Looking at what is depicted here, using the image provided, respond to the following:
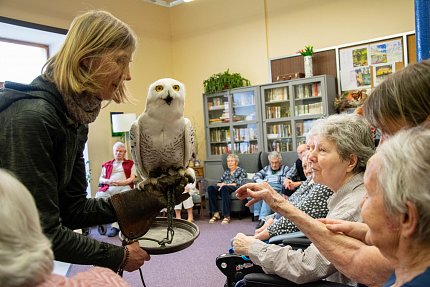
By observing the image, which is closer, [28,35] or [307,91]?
[28,35]

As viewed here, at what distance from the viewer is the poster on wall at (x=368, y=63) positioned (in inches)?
233

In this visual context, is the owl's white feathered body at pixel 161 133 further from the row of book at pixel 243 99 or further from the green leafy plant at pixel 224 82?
the green leafy plant at pixel 224 82

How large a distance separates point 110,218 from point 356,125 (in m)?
1.13

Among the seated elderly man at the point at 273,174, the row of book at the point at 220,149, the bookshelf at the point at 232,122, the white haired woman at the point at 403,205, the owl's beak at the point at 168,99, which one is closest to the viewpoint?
the white haired woman at the point at 403,205

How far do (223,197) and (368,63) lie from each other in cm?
298

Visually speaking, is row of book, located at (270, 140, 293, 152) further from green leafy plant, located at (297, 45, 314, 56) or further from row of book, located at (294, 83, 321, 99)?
green leafy plant, located at (297, 45, 314, 56)

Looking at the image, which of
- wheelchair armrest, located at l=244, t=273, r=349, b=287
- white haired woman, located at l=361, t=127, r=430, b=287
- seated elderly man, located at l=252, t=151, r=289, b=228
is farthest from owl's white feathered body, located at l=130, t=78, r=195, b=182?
seated elderly man, located at l=252, t=151, r=289, b=228

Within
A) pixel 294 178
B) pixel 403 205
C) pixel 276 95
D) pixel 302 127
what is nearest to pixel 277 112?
pixel 276 95

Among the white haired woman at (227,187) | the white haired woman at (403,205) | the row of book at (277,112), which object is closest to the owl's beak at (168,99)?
the white haired woman at (403,205)

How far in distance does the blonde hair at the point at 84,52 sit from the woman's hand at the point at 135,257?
1.76ft

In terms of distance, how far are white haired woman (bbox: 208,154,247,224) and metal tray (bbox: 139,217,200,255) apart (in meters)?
4.39

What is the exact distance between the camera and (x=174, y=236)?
61.2 inches

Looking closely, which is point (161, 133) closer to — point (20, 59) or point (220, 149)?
point (20, 59)

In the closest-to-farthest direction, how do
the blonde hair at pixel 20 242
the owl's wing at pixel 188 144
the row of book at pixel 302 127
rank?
the blonde hair at pixel 20 242 → the owl's wing at pixel 188 144 → the row of book at pixel 302 127
